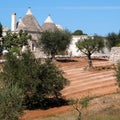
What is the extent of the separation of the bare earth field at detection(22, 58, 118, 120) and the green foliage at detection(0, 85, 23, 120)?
754 centimetres

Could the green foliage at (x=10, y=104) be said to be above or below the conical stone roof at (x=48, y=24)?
below

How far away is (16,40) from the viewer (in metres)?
71.9

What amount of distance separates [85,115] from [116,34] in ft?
177

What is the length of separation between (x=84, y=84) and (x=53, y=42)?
79.7 feet

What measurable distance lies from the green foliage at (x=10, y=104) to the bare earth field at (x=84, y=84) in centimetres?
754

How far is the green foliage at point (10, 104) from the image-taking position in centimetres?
2450

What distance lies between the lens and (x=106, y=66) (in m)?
62.9

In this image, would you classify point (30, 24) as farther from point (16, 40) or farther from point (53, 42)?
point (53, 42)

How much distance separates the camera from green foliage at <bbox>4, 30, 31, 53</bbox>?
2808 inches

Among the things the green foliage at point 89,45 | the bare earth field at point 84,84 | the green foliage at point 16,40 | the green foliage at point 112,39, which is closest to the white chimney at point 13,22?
the green foliage at point 16,40

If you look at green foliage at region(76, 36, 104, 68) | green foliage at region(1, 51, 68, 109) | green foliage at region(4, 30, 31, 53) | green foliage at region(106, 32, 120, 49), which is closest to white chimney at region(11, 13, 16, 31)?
green foliage at region(4, 30, 31, 53)

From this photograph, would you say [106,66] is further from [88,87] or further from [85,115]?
[85,115]

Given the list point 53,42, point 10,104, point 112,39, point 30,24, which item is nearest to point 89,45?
point 53,42

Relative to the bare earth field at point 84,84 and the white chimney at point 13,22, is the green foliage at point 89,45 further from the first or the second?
the white chimney at point 13,22
